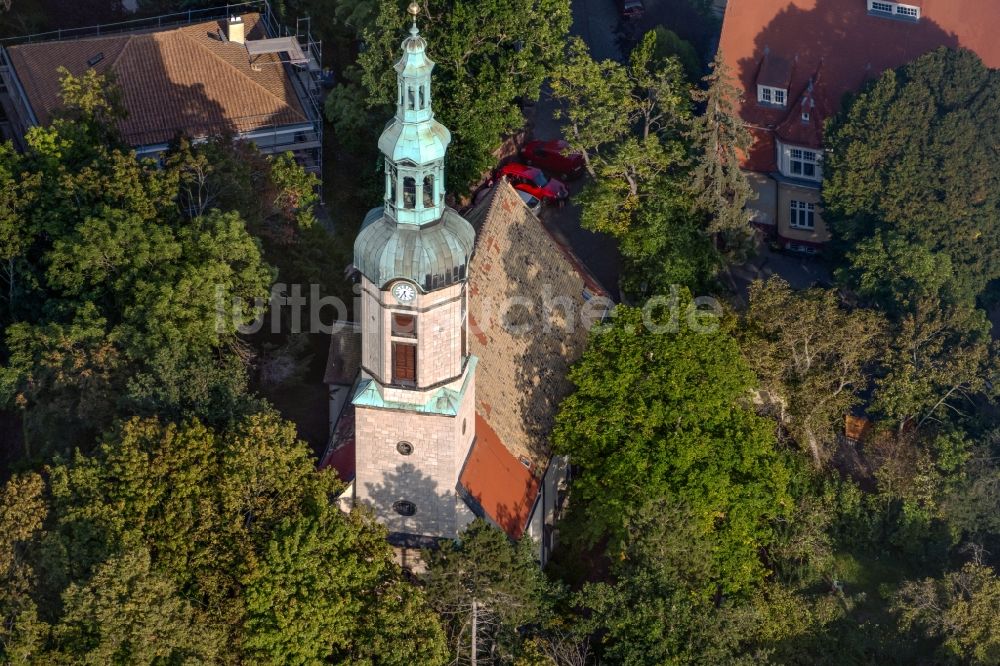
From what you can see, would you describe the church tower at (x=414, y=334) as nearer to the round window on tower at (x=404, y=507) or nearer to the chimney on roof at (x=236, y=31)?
the round window on tower at (x=404, y=507)

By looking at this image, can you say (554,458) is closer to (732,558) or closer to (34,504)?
(732,558)

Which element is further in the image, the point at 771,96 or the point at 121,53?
the point at 771,96

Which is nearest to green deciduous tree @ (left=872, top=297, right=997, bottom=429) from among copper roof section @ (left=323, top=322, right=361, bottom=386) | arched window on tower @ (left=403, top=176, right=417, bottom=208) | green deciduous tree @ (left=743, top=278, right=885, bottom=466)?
green deciduous tree @ (left=743, top=278, right=885, bottom=466)

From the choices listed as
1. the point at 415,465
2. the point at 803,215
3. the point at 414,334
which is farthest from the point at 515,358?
the point at 803,215

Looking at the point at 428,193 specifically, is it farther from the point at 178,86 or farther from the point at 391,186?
the point at 178,86

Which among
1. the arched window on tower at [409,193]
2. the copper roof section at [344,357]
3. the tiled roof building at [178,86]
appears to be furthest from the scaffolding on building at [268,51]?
the arched window on tower at [409,193]

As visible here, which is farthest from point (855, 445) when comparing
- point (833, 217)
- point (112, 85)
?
point (112, 85)
